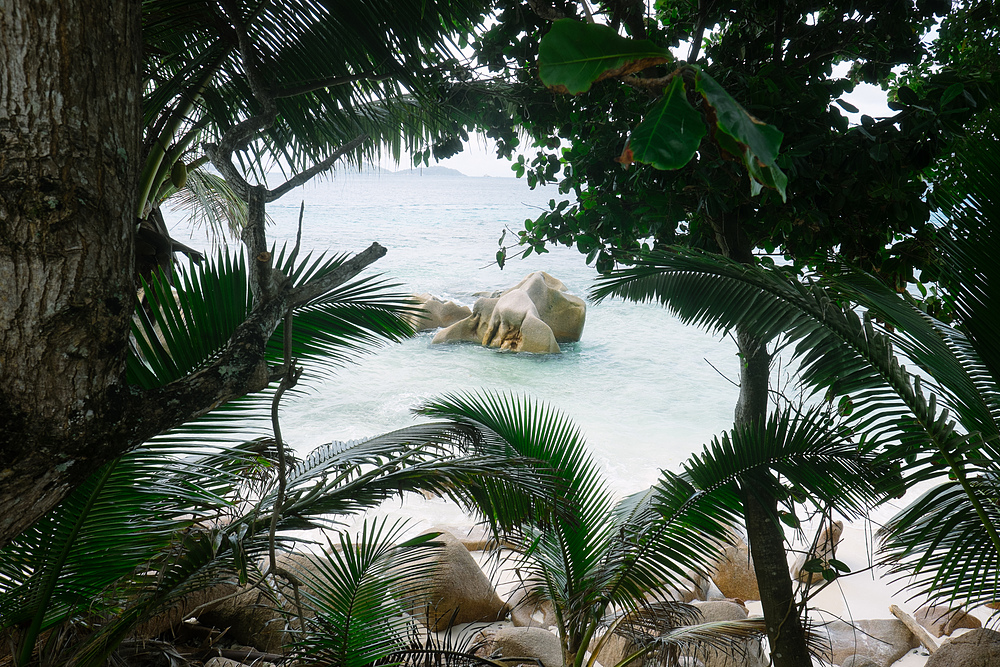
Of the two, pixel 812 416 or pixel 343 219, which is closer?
pixel 812 416

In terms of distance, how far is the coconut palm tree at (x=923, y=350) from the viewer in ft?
5.68

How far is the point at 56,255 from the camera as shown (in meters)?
1.07

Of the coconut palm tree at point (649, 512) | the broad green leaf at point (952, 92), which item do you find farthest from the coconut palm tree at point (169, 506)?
the broad green leaf at point (952, 92)

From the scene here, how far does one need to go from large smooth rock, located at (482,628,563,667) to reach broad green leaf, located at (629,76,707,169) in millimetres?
2834

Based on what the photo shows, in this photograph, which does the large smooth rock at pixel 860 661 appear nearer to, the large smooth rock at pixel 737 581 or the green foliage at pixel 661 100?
the large smooth rock at pixel 737 581

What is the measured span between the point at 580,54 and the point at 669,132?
13 centimetres

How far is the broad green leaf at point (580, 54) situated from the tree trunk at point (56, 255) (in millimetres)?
930

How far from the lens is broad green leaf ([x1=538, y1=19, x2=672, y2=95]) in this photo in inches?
25.8

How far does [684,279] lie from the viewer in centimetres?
223

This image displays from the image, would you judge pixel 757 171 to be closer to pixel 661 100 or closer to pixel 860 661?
pixel 661 100

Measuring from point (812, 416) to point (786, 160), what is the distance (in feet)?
3.13

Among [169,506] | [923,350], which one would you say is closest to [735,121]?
[923,350]

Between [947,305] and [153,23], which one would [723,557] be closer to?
[947,305]

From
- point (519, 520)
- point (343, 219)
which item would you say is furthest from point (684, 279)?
point (343, 219)
